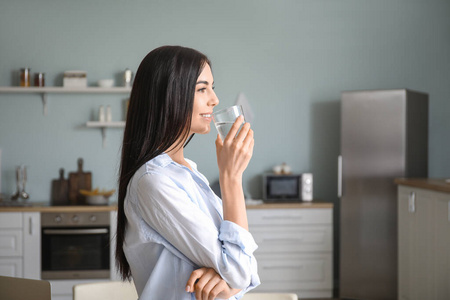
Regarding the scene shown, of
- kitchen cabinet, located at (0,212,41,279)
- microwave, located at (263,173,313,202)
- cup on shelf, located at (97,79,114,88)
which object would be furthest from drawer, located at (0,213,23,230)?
microwave, located at (263,173,313,202)

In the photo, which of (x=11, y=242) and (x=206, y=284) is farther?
(x=11, y=242)

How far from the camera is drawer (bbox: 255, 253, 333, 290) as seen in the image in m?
4.25

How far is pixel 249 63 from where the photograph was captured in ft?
15.5

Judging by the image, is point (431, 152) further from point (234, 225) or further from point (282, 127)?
point (234, 225)

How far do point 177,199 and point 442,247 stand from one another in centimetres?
254

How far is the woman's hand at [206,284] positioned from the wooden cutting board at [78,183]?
3.67m

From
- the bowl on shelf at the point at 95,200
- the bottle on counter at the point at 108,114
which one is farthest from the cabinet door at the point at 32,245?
the bottle on counter at the point at 108,114

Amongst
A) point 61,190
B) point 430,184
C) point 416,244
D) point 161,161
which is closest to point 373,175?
point 416,244

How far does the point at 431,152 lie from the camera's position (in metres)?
4.75

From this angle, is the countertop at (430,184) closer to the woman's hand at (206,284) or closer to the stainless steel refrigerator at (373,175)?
the stainless steel refrigerator at (373,175)

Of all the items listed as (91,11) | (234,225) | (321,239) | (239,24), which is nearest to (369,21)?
(239,24)

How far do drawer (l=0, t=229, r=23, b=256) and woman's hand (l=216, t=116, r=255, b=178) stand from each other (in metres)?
3.44

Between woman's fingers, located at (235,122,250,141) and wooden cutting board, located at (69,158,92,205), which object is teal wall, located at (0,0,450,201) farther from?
woman's fingers, located at (235,122,250,141)

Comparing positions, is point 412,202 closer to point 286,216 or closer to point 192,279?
point 286,216
